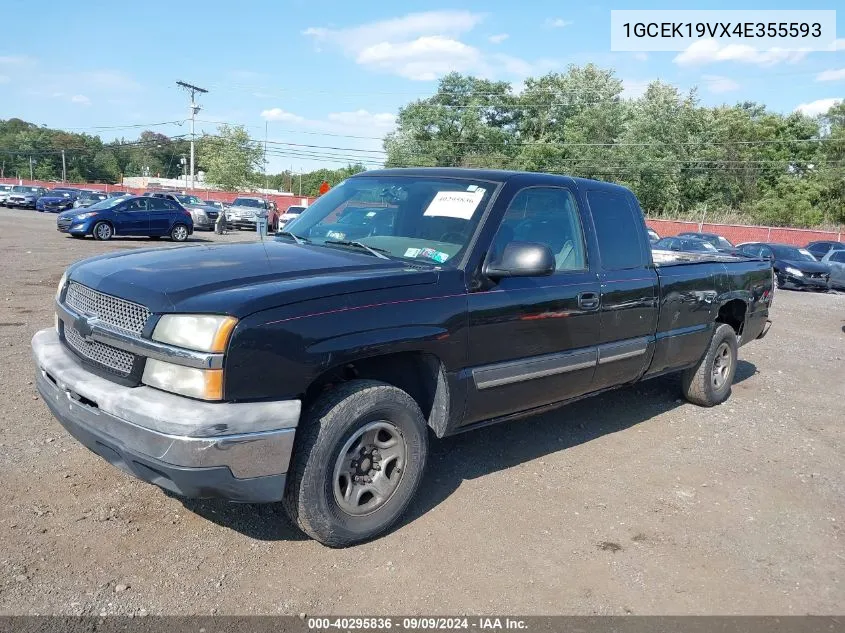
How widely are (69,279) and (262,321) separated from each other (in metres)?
1.51

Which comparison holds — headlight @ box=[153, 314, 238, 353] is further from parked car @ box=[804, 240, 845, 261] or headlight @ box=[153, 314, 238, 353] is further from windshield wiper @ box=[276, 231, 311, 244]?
parked car @ box=[804, 240, 845, 261]

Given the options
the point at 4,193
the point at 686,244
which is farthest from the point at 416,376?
the point at 4,193

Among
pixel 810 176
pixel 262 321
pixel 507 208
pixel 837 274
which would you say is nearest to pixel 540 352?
pixel 507 208

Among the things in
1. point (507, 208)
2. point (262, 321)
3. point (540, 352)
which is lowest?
point (540, 352)

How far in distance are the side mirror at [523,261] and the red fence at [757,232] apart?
36199mm

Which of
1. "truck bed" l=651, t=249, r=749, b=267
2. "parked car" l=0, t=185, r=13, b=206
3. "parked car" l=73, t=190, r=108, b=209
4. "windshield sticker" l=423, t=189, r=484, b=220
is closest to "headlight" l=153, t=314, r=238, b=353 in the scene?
"windshield sticker" l=423, t=189, r=484, b=220

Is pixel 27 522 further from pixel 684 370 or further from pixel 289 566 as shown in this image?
pixel 684 370

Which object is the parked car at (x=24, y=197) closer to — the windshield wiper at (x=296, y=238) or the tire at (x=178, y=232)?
the tire at (x=178, y=232)

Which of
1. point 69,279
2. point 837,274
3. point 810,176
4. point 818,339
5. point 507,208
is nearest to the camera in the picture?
point 69,279

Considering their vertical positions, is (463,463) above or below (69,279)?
below

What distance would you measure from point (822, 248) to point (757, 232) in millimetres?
15047

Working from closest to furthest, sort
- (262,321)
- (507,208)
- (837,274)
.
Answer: (262,321) → (507,208) → (837,274)

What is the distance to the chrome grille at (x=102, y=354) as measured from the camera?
3.15 meters

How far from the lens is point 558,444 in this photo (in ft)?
17.1
